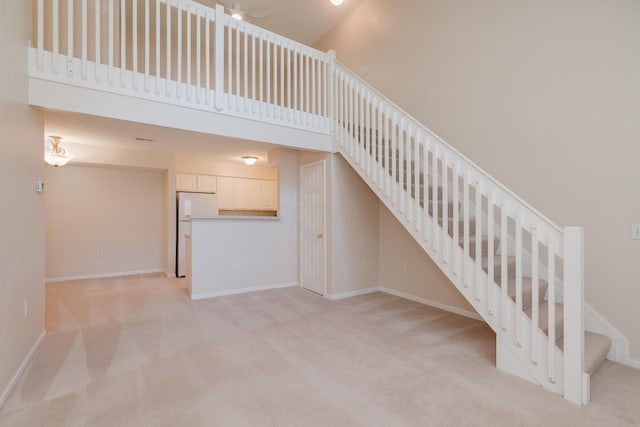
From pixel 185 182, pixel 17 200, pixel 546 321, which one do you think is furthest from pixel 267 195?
pixel 546 321

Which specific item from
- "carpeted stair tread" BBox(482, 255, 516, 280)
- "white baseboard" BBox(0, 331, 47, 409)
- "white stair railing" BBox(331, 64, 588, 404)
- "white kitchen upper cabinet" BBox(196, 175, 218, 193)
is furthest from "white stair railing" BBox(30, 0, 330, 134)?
"white kitchen upper cabinet" BBox(196, 175, 218, 193)

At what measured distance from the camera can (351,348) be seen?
8.70 ft

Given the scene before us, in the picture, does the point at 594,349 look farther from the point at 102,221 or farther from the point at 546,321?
the point at 102,221

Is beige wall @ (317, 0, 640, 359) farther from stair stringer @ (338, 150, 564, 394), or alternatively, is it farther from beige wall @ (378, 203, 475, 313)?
beige wall @ (378, 203, 475, 313)

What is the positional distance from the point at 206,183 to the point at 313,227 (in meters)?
3.06

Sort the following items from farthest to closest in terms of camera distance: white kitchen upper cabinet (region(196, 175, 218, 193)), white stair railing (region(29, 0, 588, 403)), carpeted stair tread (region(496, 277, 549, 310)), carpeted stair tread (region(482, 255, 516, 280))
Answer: white kitchen upper cabinet (region(196, 175, 218, 193)) < carpeted stair tread (region(482, 255, 516, 280)) < carpeted stair tread (region(496, 277, 549, 310)) < white stair railing (region(29, 0, 588, 403))

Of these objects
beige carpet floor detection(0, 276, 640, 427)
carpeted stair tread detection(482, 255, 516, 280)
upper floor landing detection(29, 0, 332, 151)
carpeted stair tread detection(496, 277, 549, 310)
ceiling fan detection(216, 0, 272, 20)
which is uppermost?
ceiling fan detection(216, 0, 272, 20)

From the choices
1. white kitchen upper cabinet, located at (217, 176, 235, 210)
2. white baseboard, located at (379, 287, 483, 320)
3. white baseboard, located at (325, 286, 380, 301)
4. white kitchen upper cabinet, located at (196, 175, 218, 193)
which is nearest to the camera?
white baseboard, located at (379, 287, 483, 320)

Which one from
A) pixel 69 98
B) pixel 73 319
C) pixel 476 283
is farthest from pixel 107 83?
pixel 476 283

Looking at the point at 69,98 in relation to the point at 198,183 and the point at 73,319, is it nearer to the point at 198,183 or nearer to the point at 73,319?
the point at 73,319

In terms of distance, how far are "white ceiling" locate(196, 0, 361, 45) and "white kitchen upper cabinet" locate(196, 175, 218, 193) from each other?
3176mm

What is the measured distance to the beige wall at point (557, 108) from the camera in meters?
2.42

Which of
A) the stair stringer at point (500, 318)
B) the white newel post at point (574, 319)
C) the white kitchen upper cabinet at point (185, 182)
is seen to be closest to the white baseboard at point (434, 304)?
the stair stringer at point (500, 318)

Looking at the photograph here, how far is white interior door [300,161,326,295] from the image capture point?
4426 mm
